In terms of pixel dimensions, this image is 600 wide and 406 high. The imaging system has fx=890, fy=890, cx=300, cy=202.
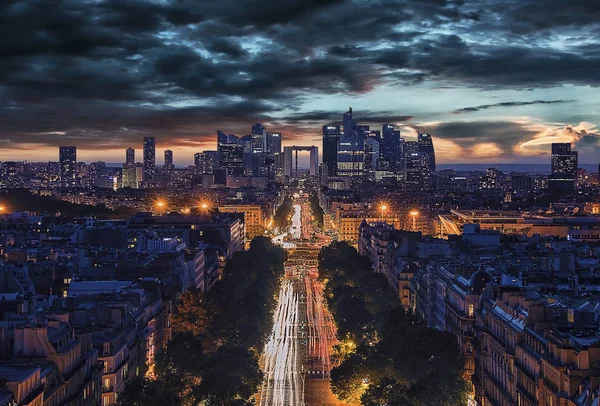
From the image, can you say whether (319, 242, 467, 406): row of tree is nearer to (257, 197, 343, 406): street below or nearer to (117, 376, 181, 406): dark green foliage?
(257, 197, 343, 406): street below

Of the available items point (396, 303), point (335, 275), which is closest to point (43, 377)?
point (396, 303)

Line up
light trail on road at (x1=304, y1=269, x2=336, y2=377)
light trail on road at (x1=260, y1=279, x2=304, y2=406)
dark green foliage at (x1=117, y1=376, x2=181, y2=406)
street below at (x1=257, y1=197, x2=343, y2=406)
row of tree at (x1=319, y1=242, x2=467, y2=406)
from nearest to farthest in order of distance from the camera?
dark green foliage at (x1=117, y1=376, x2=181, y2=406) → row of tree at (x1=319, y1=242, x2=467, y2=406) → light trail on road at (x1=260, y1=279, x2=304, y2=406) → street below at (x1=257, y1=197, x2=343, y2=406) → light trail on road at (x1=304, y1=269, x2=336, y2=377)

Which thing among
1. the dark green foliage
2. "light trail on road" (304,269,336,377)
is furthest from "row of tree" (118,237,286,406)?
"light trail on road" (304,269,336,377)

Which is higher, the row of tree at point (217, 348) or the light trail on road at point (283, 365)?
the row of tree at point (217, 348)

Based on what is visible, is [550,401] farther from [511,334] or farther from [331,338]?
[331,338]

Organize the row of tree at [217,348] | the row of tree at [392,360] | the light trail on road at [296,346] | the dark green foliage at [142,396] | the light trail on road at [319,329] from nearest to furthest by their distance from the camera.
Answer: the dark green foliage at [142,396] → the row of tree at [392,360] → the row of tree at [217,348] → the light trail on road at [296,346] → the light trail on road at [319,329]

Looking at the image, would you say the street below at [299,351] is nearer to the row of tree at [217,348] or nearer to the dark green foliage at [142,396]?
the row of tree at [217,348]

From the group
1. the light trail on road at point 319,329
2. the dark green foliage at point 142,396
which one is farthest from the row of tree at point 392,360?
the dark green foliage at point 142,396
